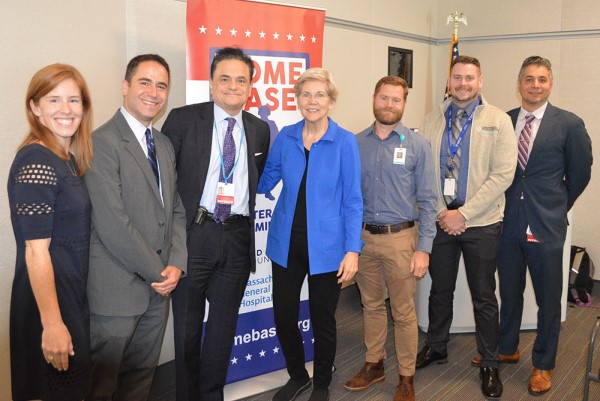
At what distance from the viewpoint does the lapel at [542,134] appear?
2859 millimetres

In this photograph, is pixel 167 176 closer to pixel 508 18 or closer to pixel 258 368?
pixel 258 368

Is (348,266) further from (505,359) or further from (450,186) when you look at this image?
(505,359)

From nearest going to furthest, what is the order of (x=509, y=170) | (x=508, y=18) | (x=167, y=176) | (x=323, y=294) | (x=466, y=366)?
(x=167, y=176), (x=323, y=294), (x=509, y=170), (x=466, y=366), (x=508, y=18)

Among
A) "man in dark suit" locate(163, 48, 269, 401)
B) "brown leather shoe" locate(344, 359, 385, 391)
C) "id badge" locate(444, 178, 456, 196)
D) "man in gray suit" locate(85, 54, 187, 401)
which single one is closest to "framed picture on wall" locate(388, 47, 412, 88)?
"id badge" locate(444, 178, 456, 196)

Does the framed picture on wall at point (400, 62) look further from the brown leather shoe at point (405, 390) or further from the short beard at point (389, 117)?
the brown leather shoe at point (405, 390)

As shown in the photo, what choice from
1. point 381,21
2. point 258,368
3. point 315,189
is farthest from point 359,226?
point 381,21

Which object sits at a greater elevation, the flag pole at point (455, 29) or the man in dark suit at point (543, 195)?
the flag pole at point (455, 29)

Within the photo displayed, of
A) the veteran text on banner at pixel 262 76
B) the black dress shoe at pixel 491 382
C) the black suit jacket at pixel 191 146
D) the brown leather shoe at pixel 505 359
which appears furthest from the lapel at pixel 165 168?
the brown leather shoe at pixel 505 359

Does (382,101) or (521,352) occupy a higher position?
(382,101)

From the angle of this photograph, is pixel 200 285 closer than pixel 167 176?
No

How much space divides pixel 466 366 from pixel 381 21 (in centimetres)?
323

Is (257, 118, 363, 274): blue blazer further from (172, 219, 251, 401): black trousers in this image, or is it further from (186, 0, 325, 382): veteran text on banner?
(186, 0, 325, 382): veteran text on banner

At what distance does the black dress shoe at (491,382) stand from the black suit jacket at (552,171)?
2.70 feet

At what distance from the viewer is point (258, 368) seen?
10.0 ft
